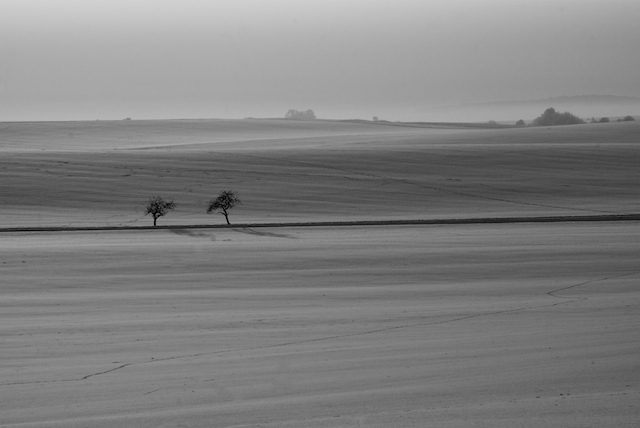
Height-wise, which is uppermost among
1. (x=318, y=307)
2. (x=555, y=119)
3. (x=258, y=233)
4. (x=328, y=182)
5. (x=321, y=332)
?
(x=555, y=119)

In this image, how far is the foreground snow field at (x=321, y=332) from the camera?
26.0 feet

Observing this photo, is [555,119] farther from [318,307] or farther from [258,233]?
[318,307]

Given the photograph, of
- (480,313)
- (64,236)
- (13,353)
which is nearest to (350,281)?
(480,313)

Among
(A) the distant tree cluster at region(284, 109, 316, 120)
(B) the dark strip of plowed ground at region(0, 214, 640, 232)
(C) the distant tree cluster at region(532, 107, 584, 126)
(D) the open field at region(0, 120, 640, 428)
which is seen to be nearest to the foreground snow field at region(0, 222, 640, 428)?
(D) the open field at region(0, 120, 640, 428)

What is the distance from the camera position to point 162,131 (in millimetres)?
79500

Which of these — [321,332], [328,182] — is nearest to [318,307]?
[321,332]

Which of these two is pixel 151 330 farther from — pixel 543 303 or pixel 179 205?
pixel 179 205

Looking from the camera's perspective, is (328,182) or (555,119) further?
(555,119)

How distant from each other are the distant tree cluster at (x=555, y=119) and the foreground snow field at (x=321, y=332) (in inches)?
3087

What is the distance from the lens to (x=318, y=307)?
1421 cm

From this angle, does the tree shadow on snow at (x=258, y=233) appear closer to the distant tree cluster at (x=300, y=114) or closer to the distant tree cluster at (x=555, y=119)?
the distant tree cluster at (x=555, y=119)

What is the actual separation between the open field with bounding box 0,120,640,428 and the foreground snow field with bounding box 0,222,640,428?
4cm

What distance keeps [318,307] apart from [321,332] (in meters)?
2.25

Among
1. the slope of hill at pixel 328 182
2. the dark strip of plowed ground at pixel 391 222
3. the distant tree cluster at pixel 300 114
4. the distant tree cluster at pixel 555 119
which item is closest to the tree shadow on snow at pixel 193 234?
the dark strip of plowed ground at pixel 391 222
